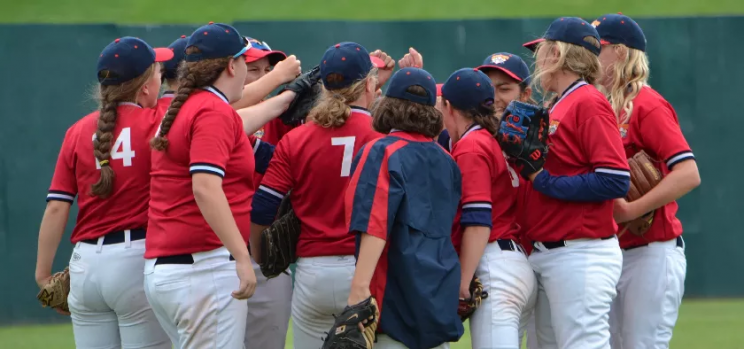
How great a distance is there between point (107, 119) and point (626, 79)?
2556 millimetres

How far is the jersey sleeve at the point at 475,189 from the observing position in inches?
161

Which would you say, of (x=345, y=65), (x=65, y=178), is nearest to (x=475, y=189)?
(x=345, y=65)

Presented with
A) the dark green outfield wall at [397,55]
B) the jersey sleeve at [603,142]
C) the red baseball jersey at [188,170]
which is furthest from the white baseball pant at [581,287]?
the dark green outfield wall at [397,55]

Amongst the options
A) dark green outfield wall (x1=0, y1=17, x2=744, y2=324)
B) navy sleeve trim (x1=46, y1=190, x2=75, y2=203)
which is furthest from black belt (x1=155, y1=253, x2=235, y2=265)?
dark green outfield wall (x1=0, y1=17, x2=744, y2=324)

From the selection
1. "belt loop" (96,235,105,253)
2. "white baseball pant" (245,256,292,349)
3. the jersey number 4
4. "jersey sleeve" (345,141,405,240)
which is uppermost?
"jersey sleeve" (345,141,405,240)

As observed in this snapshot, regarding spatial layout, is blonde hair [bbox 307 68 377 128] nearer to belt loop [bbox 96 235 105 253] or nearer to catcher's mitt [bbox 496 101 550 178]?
catcher's mitt [bbox 496 101 550 178]

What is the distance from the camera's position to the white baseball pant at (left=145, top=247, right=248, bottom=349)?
3930mm

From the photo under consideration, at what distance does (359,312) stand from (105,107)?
1.65 metres

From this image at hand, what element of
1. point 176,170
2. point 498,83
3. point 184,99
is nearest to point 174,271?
point 176,170

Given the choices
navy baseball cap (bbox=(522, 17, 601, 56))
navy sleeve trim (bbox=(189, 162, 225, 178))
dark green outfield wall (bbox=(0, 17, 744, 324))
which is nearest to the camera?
navy sleeve trim (bbox=(189, 162, 225, 178))

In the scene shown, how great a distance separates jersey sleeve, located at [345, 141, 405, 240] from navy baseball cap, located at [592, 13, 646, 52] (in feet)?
5.24

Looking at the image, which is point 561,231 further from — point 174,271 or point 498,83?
point 174,271

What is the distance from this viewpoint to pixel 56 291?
469cm

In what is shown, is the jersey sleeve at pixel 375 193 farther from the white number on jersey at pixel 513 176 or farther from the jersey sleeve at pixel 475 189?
the white number on jersey at pixel 513 176
